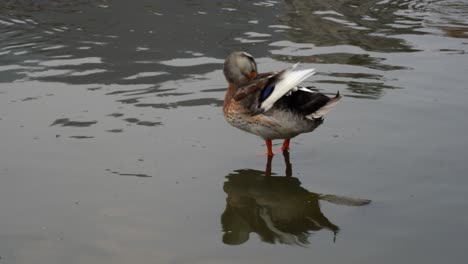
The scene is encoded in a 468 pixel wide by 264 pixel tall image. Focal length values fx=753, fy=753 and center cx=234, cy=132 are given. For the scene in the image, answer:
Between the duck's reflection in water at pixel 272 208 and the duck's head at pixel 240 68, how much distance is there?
77cm

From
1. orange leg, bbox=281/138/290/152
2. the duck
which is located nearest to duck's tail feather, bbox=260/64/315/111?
the duck

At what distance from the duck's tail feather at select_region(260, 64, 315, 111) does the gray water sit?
2.06 feet

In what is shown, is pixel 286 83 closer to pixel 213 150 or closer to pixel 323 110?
pixel 323 110

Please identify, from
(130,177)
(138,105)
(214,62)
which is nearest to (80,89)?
(138,105)

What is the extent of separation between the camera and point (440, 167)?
5629 millimetres

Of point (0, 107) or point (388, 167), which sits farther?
point (0, 107)

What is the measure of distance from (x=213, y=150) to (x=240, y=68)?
2.28ft

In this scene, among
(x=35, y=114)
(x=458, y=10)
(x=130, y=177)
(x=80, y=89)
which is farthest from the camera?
(x=458, y=10)

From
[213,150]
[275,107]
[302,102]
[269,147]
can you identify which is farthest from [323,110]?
[213,150]

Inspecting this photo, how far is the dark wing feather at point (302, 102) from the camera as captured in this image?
5.53 meters

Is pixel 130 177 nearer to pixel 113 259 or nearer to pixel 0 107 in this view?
pixel 113 259

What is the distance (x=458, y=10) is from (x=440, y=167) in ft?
22.1

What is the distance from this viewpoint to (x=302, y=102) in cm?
555

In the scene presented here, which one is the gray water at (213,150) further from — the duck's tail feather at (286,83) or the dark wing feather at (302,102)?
the duck's tail feather at (286,83)
